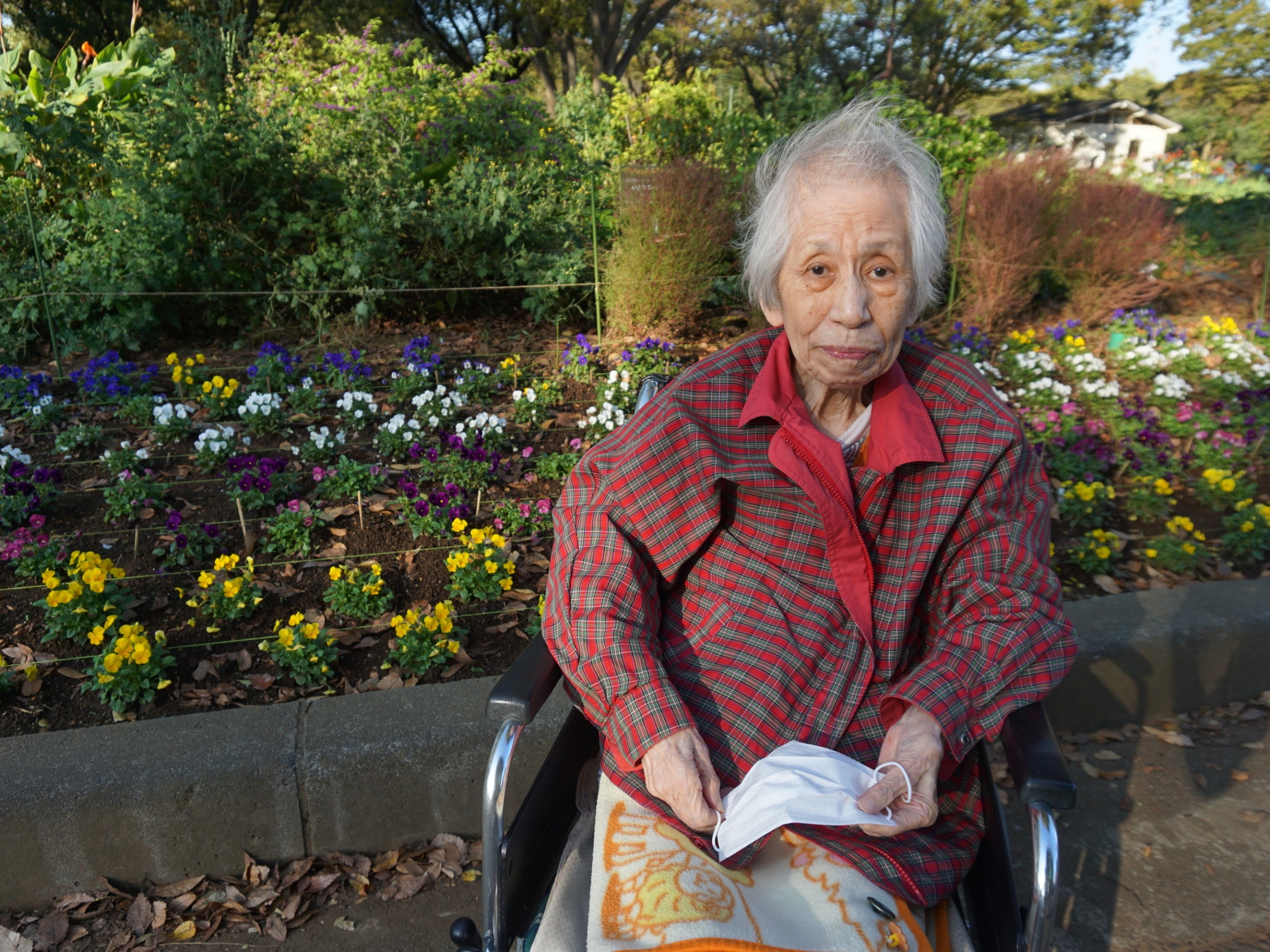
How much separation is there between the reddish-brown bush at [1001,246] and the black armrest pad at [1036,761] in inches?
→ 176

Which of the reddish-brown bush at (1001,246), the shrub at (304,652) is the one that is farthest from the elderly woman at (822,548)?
the reddish-brown bush at (1001,246)

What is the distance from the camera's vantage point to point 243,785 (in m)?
2.05

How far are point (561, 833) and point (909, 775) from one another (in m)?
0.61

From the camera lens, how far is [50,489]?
3.05 m

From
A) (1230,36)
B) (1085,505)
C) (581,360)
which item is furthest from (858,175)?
(1230,36)

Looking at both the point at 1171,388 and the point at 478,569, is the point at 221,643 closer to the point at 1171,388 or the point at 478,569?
the point at 478,569

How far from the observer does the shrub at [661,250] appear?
4762mm

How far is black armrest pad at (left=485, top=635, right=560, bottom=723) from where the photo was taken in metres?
1.42

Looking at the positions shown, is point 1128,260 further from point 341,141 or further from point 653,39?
point 653,39

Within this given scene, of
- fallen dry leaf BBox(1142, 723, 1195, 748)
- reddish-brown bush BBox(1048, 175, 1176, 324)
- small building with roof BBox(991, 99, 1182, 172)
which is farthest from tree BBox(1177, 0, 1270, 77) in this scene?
fallen dry leaf BBox(1142, 723, 1195, 748)

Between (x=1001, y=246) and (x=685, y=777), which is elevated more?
(x=1001, y=246)

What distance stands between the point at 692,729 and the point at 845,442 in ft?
2.04

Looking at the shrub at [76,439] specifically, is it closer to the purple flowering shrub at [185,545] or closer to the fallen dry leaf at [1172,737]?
the purple flowering shrub at [185,545]

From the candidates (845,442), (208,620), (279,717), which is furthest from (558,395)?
(845,442)
